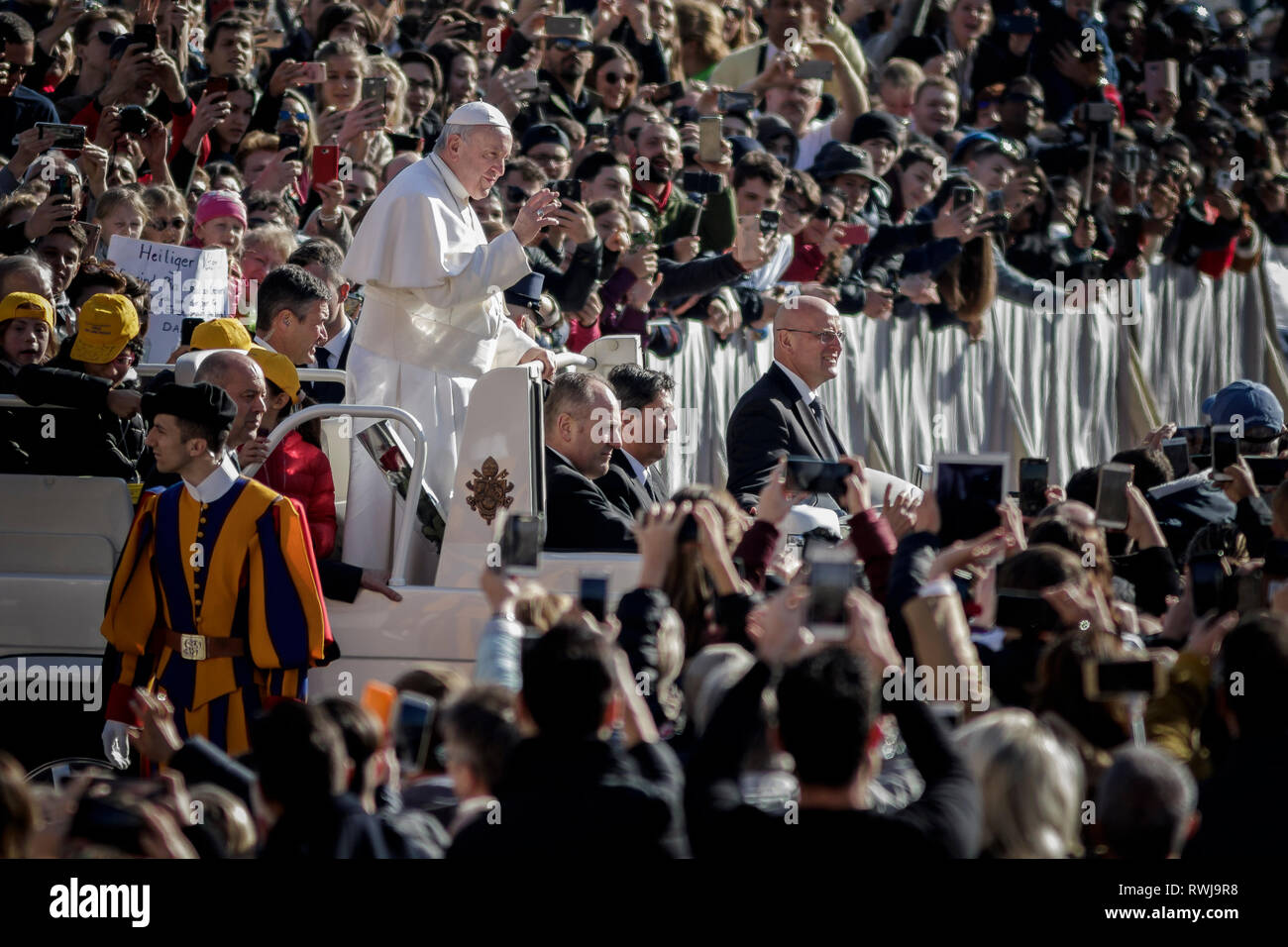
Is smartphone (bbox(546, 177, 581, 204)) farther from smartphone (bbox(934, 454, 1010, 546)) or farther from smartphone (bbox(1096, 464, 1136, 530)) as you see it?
smartphone (bbox(934, 454, 1010, 546))

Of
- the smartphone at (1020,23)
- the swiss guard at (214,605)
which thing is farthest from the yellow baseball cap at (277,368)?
the smartphone at (1020,23)

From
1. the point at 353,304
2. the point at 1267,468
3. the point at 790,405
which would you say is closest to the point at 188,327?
the point at 353,304

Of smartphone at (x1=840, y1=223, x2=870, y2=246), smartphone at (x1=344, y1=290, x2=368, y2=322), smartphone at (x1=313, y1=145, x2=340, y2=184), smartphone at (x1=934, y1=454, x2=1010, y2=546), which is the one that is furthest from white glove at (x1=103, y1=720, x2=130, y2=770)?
smartphone at (x1=840, y1=223, x2=870, y2=246)

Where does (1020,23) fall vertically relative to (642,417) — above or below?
above

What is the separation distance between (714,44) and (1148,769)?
33.0ft

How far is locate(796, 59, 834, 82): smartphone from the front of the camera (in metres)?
12.4

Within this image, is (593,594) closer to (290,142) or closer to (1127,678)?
(1127,678)

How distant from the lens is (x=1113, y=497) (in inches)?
268

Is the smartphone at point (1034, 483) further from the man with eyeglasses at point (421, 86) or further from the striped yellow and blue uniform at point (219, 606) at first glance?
the man with eyeglasses at point (421, 86)

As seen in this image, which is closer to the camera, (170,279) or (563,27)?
(170,279)

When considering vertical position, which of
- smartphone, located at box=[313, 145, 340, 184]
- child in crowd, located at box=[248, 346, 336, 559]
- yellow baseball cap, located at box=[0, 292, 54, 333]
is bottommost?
child in crowd, located at box=[248, 346, 336, 559]

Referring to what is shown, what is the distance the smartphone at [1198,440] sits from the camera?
351 inches

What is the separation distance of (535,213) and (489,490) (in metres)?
1.11

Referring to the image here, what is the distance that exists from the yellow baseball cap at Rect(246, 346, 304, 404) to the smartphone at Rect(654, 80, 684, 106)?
5126 millimetres
